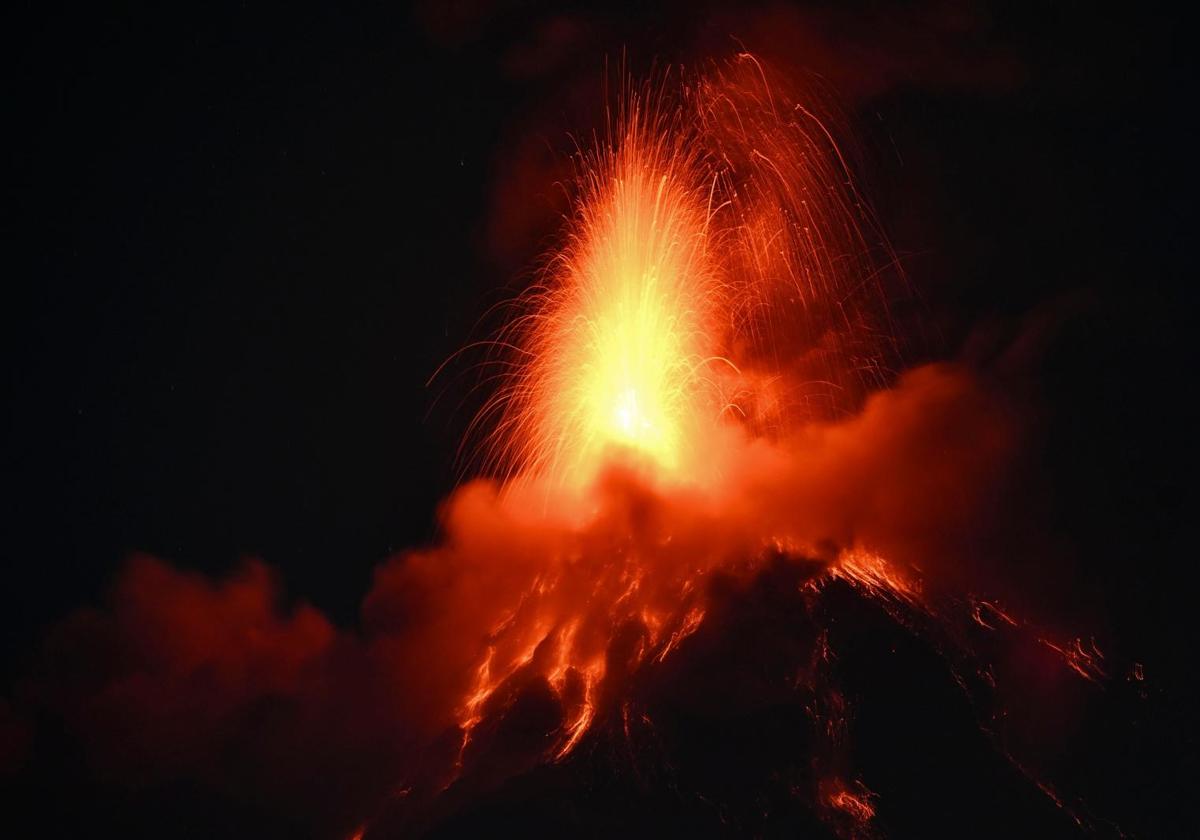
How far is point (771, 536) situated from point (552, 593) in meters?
7.43

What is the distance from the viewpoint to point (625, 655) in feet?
124

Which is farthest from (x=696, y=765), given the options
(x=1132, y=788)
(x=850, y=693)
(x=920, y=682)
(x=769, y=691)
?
(x=1132, y=788)

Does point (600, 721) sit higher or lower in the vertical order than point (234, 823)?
lower

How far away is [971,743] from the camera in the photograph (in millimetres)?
36188

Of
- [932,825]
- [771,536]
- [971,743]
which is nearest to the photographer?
[932,825]

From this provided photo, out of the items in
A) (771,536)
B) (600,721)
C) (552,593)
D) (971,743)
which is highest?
(552,593)

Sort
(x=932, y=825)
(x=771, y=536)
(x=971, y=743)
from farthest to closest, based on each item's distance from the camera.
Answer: (x=771, y=536)
(x=971, y=743)
(x=932, y=825)

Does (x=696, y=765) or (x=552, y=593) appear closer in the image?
(x=696, y=765)

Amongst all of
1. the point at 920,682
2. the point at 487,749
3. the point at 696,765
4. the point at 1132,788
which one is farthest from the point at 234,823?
the point at 1132,788

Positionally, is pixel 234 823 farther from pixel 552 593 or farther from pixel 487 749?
pixel 552 593

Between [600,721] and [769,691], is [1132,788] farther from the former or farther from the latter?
[600,721]

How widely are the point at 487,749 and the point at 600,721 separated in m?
3.44

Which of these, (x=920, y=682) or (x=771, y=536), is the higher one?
(x=771, y=536)

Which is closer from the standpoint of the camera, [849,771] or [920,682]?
[849,771]
